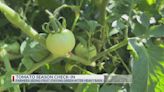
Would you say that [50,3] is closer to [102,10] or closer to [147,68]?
[102,10]

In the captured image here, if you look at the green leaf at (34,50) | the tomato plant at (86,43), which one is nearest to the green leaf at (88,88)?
the tomato plant at (86,43)

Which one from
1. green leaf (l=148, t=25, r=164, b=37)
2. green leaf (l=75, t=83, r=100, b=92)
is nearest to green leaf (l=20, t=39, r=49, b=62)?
green leaf (l=75, t=83, r=100, b=92)

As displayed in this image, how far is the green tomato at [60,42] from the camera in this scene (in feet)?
2.69

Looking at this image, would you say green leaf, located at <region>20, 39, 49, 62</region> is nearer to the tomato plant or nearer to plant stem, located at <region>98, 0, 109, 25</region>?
the tomato plant

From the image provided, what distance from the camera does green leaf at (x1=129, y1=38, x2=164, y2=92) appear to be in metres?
0.83

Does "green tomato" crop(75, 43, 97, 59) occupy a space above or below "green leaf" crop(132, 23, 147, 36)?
below

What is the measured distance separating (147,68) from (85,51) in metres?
0.13

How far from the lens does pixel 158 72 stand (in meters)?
0.86

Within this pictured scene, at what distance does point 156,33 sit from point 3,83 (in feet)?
1.04

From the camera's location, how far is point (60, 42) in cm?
82

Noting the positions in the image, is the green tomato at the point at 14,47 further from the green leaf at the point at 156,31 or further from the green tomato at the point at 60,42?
the green leaf at the point at 156,31

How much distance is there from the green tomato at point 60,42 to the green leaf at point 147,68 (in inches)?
4.6

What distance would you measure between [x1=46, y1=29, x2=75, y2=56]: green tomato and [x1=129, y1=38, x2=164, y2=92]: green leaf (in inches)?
4.6

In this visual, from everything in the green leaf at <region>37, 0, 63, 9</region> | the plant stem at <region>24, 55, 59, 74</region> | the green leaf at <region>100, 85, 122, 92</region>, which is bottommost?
the green leaf at <region>100, 85, 122, 92</region>
